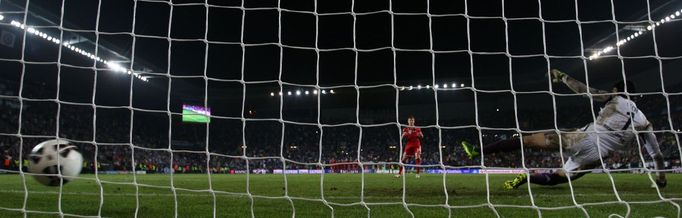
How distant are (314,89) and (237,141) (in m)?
11.7

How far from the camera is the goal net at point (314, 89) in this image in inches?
378

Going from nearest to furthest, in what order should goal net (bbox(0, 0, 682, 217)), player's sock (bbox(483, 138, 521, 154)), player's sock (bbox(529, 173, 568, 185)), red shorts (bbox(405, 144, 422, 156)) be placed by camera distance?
player's sock (bbox(483, 138, 521, 154)), player's sock (bbox(529, 173, 568, 185)), goal net (bbox(0, 0, 682, 217)), red shorts (bbox(405, 144, 422, 156))

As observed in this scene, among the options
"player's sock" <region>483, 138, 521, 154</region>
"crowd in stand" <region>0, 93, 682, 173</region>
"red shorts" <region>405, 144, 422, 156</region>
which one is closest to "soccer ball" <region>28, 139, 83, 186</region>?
"player's sock" <region>483, 138, 521, 154</region>

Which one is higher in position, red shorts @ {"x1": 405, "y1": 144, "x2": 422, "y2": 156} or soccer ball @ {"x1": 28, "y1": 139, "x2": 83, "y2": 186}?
red shorts @ {"x1": 405, "y1": 144, "x2": 422, "y2": 156}

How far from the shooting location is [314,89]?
31.0 metres

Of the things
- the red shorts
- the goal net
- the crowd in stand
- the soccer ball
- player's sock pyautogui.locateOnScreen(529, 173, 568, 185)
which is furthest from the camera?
the crowd in stand

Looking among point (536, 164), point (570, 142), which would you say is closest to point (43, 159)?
point (570, 142)

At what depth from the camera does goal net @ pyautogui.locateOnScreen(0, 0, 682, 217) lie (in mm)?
9594

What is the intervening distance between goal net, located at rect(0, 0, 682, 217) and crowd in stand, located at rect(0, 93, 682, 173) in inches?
5.1

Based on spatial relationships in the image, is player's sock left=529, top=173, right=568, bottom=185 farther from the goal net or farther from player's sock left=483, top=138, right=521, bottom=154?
player's sock left=483, top=138, right=521, bottom=154

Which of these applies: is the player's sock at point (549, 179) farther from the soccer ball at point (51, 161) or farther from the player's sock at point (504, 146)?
the soccer ball at point (51, 161)

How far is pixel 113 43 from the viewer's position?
2772cm

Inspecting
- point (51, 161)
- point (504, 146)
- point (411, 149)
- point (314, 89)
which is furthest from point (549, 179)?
point (314, 89)

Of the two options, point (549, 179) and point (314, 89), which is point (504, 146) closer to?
point (549, 179)
